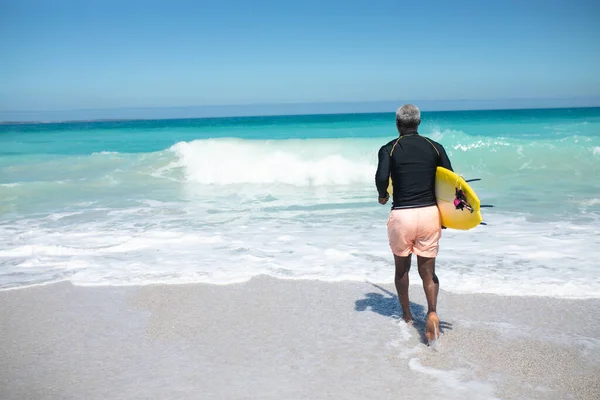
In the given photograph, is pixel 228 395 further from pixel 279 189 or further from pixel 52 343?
pixel 279 189

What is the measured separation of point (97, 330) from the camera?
4344 mm

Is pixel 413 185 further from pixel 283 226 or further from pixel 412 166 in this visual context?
pixel 283 226

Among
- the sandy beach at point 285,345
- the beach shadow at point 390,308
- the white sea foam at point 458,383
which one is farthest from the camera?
the beach shadow at point 390,308

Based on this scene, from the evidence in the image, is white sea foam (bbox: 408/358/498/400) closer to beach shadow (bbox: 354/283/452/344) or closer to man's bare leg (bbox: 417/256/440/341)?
man's bare leg (bbox: 417/256/440/341)

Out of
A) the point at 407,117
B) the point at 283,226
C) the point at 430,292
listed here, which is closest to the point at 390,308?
the point at 430,292

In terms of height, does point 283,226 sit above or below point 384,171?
below

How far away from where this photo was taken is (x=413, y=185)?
3.88 meters

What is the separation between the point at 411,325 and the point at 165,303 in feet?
7.23

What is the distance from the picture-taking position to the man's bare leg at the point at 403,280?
4.05m

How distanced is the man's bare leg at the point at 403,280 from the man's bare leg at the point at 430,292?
0.13 metres

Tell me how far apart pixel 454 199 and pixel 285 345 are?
5.37 ft

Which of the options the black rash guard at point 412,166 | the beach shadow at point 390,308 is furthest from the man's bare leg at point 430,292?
A: the black rash guard at point 412,166

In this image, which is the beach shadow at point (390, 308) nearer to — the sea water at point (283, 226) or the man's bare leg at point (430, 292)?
the man's bare leg at point (430, 292)

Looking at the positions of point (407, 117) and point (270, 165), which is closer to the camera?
point (407, 117)
